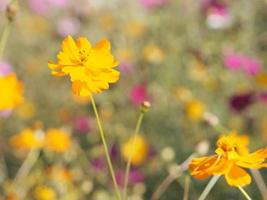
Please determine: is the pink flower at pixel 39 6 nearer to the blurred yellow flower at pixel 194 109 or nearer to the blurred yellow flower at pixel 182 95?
the blurred yellow flower at pixel 182 95

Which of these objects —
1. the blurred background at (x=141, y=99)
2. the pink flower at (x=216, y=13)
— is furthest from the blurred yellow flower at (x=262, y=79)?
the pink flower at (x=216, y=13)

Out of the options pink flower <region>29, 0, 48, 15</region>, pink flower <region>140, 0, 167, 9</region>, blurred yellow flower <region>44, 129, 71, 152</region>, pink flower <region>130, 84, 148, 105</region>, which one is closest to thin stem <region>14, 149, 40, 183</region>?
Result: blurred yellow flower <region>44, 129, 71, 152</region>

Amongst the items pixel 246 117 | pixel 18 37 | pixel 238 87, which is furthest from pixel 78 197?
pixel 18 37

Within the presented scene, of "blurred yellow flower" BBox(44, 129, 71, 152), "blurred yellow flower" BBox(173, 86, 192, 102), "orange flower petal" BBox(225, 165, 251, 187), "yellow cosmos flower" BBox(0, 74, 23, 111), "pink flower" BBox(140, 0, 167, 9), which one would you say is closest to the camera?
"orange flower petal" BBox(225, 165, 251, 187)

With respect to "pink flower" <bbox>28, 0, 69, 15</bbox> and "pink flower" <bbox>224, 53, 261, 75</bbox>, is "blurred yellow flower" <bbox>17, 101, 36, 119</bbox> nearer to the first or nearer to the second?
"pink flower" <bbox>224, 53, 261, 75</bbox>

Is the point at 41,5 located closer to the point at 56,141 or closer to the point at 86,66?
the point at 56,141

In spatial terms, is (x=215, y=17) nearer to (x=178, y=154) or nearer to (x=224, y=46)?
(x=224, y=46)
